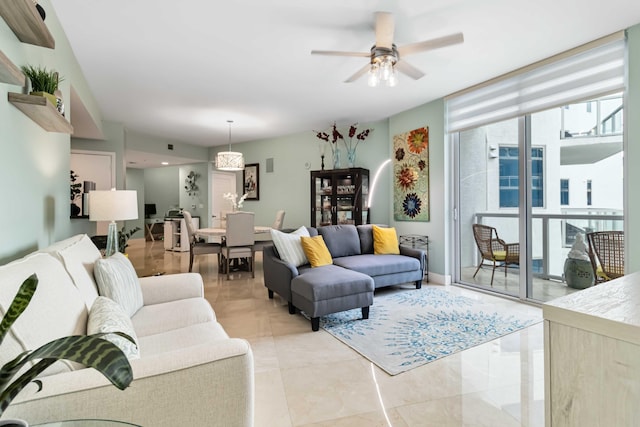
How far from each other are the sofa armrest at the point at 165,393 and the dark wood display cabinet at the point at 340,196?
4481 millimetres

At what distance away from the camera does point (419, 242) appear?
15.9ft

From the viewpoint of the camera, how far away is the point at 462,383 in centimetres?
204

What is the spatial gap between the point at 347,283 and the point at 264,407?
1.40 metres

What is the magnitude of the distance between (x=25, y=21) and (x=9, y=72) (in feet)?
1.51

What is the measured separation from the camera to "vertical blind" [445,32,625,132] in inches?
115

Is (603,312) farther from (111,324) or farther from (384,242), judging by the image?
(384,242)

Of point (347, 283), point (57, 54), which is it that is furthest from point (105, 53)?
point (347, 283)

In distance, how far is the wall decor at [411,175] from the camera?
189 inches

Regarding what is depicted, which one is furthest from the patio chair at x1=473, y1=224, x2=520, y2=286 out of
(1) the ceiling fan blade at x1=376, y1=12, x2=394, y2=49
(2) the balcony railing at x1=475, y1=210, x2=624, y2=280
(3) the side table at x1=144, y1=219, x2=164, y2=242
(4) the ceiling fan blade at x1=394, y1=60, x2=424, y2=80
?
(3) the side table at x1=144, y1=219, x2=164, y2=242

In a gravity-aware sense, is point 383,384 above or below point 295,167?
below

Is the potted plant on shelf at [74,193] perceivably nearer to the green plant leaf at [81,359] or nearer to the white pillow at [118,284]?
the white pillow at [118,284]

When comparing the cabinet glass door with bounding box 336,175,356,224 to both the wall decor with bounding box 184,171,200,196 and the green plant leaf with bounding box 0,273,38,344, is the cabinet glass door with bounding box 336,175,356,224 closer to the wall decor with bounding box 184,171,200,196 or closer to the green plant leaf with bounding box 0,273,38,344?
the wall decor with bounding box 184,171,200,196

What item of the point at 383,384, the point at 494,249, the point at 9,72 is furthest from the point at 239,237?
the point at 9,72

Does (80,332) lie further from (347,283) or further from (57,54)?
(57,54)
